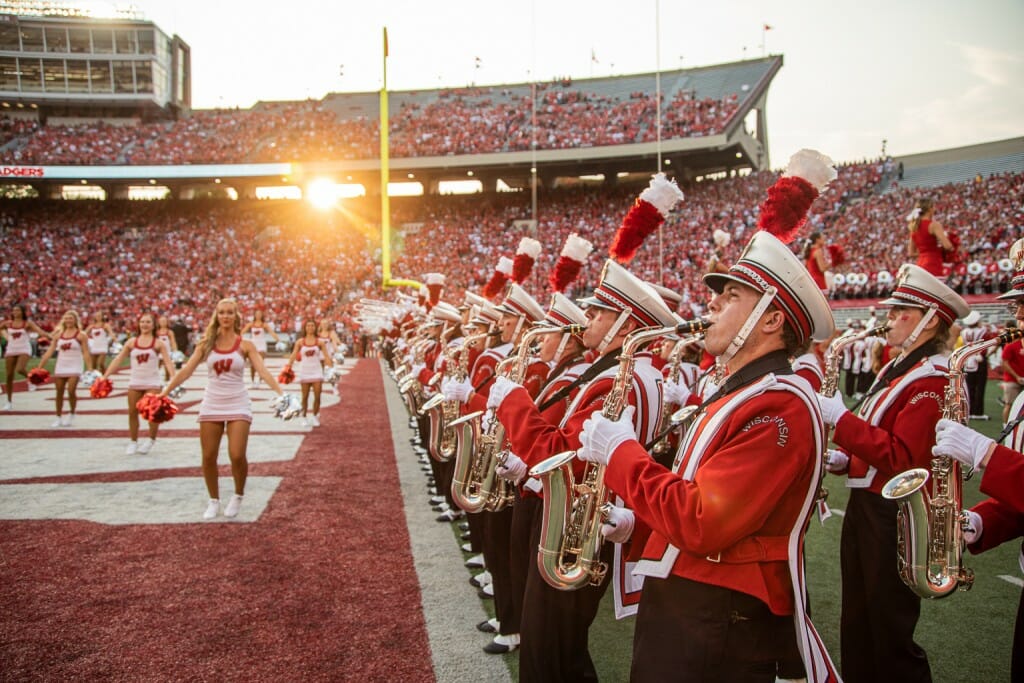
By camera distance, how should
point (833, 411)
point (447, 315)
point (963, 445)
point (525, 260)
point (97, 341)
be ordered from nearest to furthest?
point (963, 445)
point (833, 411)
point (525, 260)
point (447, 315)
point (97, 341)

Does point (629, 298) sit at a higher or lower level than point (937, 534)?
higher

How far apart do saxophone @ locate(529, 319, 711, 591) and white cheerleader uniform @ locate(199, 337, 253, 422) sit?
467cm

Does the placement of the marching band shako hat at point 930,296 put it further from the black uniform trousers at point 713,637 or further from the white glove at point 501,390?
the black uniform trousers at point 713,637

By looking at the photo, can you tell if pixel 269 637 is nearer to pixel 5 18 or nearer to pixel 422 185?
pixel 422 185

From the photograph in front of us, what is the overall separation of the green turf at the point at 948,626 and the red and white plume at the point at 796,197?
2.56m

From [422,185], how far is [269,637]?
43584mm

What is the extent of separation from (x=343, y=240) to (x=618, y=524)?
42.1 m

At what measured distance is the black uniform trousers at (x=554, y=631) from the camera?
299 cm

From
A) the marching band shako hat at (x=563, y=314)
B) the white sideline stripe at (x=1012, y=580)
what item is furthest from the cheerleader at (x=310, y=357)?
the white sideline stripe at (x=1012, y=580)

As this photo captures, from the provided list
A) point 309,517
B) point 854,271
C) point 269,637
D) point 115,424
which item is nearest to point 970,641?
point 269,637

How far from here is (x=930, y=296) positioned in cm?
358

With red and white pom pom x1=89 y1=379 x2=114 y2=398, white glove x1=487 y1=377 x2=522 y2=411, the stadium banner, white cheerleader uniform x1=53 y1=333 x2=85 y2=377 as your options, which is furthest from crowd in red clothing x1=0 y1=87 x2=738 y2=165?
white glove x1=487 y1=377 x2=522 y2=411

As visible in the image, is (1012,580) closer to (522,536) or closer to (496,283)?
(522,536)

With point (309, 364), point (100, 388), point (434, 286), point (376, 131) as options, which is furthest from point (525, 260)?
point (376, 131)
